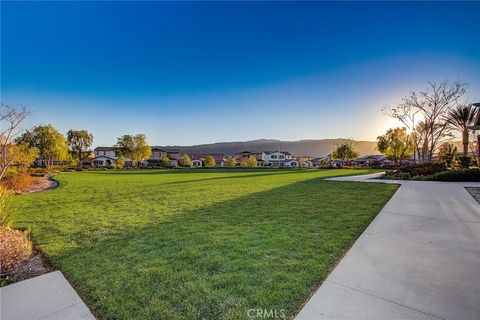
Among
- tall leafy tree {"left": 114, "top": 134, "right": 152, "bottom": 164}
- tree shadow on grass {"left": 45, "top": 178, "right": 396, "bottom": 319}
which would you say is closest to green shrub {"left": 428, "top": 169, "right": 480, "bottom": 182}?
tree shadow on grass {"left": 45, "top": 178, "right": 396, "bottom": 319}

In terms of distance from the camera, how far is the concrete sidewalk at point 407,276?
2.13 meters

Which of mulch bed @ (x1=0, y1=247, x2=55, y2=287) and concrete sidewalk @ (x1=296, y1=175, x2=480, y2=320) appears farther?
mulch bed @ (x1=0, y1=247, x2=55, y2=287)

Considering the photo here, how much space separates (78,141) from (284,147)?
10530cm

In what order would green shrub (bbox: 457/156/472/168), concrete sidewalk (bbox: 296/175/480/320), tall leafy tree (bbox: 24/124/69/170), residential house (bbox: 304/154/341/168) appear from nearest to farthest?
concrete sidewalk (bbox: 296/175/480/320), green shrub (bbox: 457/156/472/168), tall leafy tree (bbox: 24/124/69/170), residential house (bbox: 304/154/341/168)

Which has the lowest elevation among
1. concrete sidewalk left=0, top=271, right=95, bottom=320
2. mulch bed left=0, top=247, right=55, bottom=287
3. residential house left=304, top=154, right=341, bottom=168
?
residential house left=304, top=154, right=341, bottom=168

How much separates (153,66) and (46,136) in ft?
129

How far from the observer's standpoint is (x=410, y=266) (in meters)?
3.01

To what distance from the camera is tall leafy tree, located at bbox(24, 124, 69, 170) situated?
43.3m

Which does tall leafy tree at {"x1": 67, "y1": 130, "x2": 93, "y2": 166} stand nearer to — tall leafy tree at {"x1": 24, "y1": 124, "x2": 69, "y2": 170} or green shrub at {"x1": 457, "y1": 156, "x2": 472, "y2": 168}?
tall leafy tree at {"x1": 24, "y1": 124, "x2": 69, "y2": 170}

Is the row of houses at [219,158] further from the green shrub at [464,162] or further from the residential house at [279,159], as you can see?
the green shrub at [464,162]

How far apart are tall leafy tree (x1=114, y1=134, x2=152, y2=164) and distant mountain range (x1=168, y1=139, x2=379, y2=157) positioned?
229 feet

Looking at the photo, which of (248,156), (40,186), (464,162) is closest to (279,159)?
(248,156)

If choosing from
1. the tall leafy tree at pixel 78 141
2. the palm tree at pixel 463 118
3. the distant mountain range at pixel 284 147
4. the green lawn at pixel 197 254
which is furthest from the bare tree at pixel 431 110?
the distant mountain range at pixel 284 147

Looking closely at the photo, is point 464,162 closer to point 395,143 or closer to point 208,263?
point 208,263
